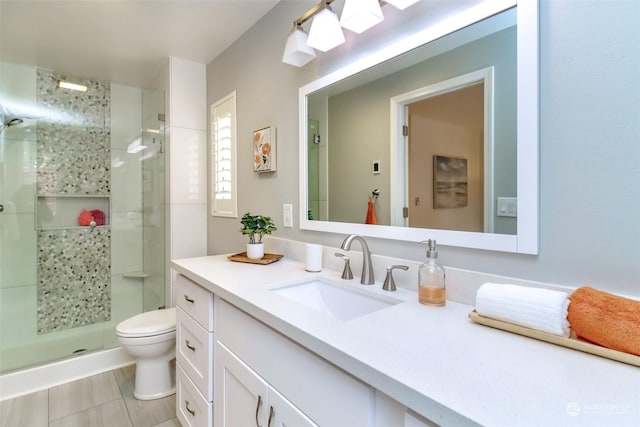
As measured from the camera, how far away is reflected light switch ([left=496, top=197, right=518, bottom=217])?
32.7 inches

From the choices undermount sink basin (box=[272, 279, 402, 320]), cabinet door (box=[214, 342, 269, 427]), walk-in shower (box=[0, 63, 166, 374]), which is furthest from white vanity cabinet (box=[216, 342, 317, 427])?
walk-in shower (box=[0, 63, 166, 374])

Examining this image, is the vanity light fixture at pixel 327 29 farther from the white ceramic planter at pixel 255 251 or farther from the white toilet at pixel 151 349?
the white toilet at pixel 151 349

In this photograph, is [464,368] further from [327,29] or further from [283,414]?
[327,29]

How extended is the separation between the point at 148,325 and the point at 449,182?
1849mm

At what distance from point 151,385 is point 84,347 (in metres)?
0.86

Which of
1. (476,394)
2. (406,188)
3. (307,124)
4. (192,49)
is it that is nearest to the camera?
(476,394)

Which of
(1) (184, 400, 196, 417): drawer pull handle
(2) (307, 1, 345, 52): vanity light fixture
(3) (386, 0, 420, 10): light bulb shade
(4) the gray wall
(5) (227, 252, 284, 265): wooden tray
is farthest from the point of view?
(5) (227, 252, 284, 265): wooden tray

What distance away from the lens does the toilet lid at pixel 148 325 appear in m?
1.76

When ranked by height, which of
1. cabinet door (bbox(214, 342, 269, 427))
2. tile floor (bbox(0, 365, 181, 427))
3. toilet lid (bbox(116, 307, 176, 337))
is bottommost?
tile floor (bbox(0, 365, 181, 427))

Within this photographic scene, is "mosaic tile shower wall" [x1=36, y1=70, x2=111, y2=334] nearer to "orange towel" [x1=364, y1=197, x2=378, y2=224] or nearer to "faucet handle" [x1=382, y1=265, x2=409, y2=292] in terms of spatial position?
A: "orange towel" [x1=364, y1=197, x2=378, y2=224]

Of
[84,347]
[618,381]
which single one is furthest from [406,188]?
[84,347]

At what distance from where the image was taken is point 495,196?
2.89 ft

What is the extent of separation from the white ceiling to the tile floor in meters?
2.32

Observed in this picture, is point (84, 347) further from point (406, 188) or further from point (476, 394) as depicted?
point (476, 394)
